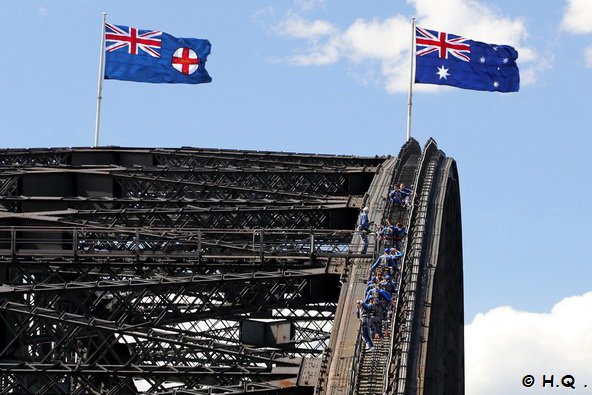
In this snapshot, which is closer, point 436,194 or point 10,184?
point 436,194

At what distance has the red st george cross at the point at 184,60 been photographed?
8150 cm

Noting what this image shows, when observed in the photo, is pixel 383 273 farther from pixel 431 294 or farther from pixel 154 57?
pixel 154 57

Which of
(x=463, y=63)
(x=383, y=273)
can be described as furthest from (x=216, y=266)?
(x=463, y=63)

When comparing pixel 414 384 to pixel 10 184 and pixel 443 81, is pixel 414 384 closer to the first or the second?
pixel 10 184

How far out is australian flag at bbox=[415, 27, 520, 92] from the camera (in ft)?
230

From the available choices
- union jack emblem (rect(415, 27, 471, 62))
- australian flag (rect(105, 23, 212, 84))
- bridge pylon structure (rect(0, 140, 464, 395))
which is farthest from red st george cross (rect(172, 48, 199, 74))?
union jack emblem (rect(415, 27, 471, 62))

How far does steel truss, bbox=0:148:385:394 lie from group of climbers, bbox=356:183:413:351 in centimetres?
117

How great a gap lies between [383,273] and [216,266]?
5.12 m

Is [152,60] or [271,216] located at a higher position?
[152,60]

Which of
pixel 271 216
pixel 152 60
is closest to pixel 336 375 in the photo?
pixel 271 216

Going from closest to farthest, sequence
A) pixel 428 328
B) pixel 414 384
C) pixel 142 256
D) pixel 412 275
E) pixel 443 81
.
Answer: pixel 414 384, pixel 428 328, pixel 412 275, pixel 142 256, pixel 443 81

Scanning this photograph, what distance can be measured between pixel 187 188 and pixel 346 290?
67.9 feet

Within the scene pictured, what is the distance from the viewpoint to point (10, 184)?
201 feet

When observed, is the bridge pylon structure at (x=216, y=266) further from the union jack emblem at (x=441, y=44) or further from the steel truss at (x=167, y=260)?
the union jack emblem at (x=441, y=44)
